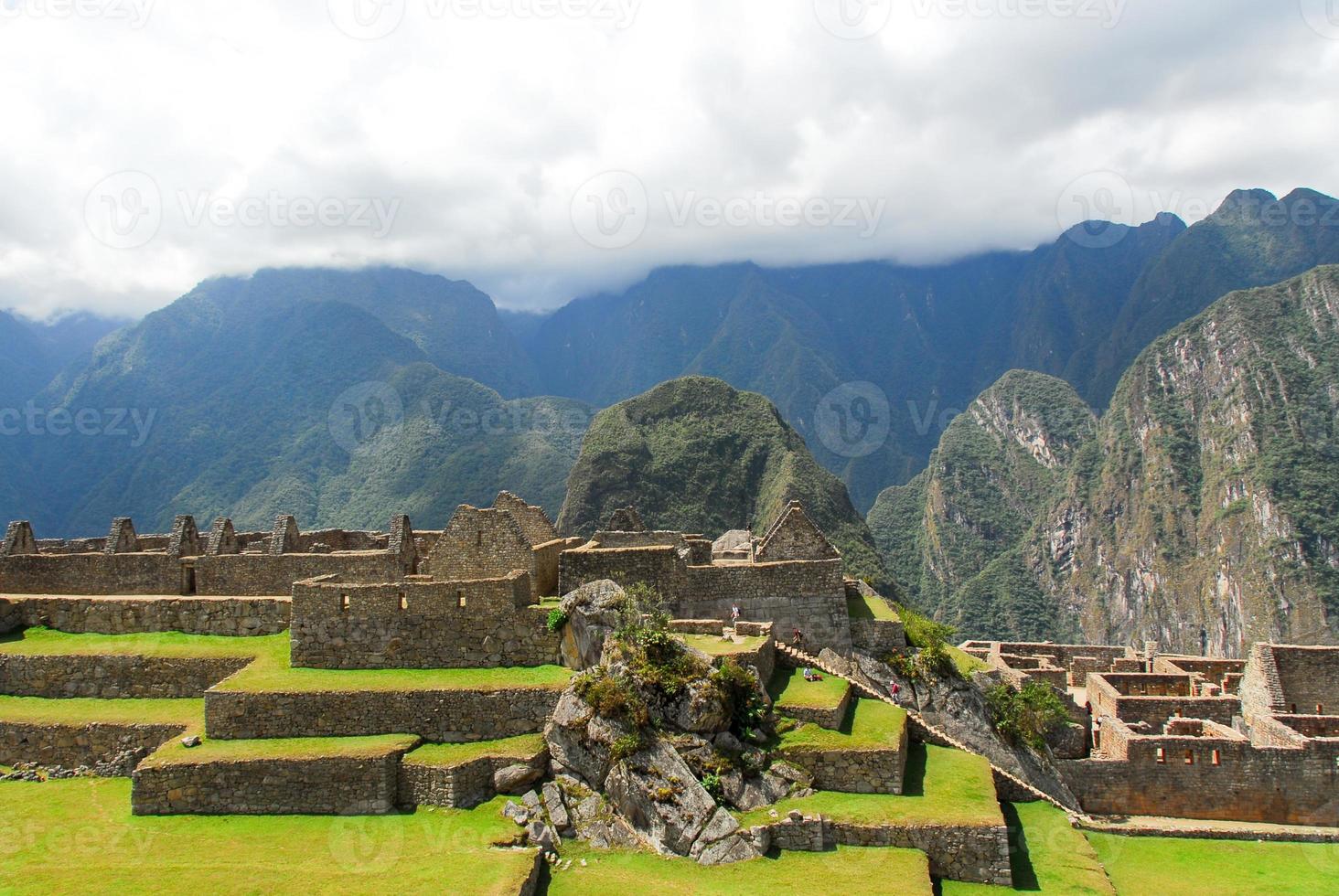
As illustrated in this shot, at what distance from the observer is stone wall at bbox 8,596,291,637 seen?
21.0m

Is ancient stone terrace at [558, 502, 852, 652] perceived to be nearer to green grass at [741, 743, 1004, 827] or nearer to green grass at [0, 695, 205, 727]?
green grass at [741, 743, 1004, 827]

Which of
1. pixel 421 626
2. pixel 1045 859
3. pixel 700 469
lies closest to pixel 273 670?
pixel 421 626

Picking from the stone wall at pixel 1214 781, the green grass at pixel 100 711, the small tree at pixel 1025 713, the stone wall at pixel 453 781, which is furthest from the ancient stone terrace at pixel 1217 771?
the green grass at pixel 100 711

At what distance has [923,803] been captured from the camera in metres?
16.0

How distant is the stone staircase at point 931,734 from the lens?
1906cm

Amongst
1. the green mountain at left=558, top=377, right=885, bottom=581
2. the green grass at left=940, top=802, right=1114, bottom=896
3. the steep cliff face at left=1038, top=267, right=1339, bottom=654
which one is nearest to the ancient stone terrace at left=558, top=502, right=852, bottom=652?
the green grass at left=940, top=802, right=1114, bottom=896

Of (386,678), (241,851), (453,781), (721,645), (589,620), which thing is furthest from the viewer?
(721,645)

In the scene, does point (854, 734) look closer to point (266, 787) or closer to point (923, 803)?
point (923, 803)

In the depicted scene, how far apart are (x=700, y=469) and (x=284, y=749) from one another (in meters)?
100

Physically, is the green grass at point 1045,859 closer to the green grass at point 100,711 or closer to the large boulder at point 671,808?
the large boulder at point 671,808

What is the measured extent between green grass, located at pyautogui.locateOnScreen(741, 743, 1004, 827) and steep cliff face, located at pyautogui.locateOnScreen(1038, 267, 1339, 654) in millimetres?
128913

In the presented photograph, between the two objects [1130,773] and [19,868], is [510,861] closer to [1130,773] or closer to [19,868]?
[19,868]

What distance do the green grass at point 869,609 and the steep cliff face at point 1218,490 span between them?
123m

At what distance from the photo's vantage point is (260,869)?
13352mm
